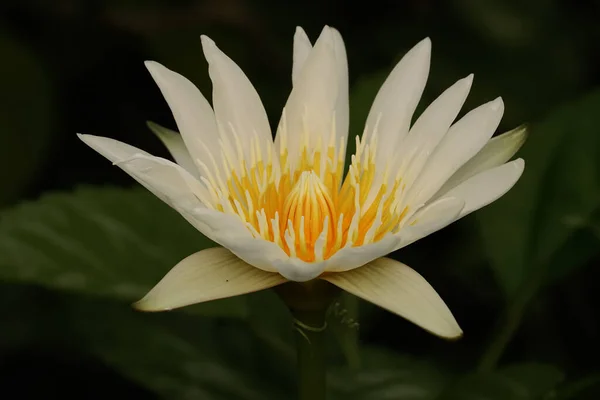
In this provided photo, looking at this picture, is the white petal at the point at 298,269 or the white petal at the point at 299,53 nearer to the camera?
the white petal at the point at 298,269

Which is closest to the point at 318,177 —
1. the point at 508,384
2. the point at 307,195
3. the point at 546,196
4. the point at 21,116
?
the point at 307,195

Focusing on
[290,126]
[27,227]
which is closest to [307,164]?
[290,126]

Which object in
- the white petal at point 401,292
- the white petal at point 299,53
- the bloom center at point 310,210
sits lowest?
the white petal at point 401,292

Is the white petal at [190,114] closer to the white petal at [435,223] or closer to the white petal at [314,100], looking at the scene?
the white petal at [314,100]

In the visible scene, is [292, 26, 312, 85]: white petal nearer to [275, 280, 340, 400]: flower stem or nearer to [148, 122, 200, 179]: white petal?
[148, 122, 200, 179]: white petal

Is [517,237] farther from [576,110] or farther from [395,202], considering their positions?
[395,202]

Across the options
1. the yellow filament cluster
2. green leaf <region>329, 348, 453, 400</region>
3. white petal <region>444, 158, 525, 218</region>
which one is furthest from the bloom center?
green leaf <region>329, 348, 453, 400</region>

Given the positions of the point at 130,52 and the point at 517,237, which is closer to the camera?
the point at 517,237

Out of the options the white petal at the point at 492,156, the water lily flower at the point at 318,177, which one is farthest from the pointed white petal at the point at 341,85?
the white petal at the point at 492,156
